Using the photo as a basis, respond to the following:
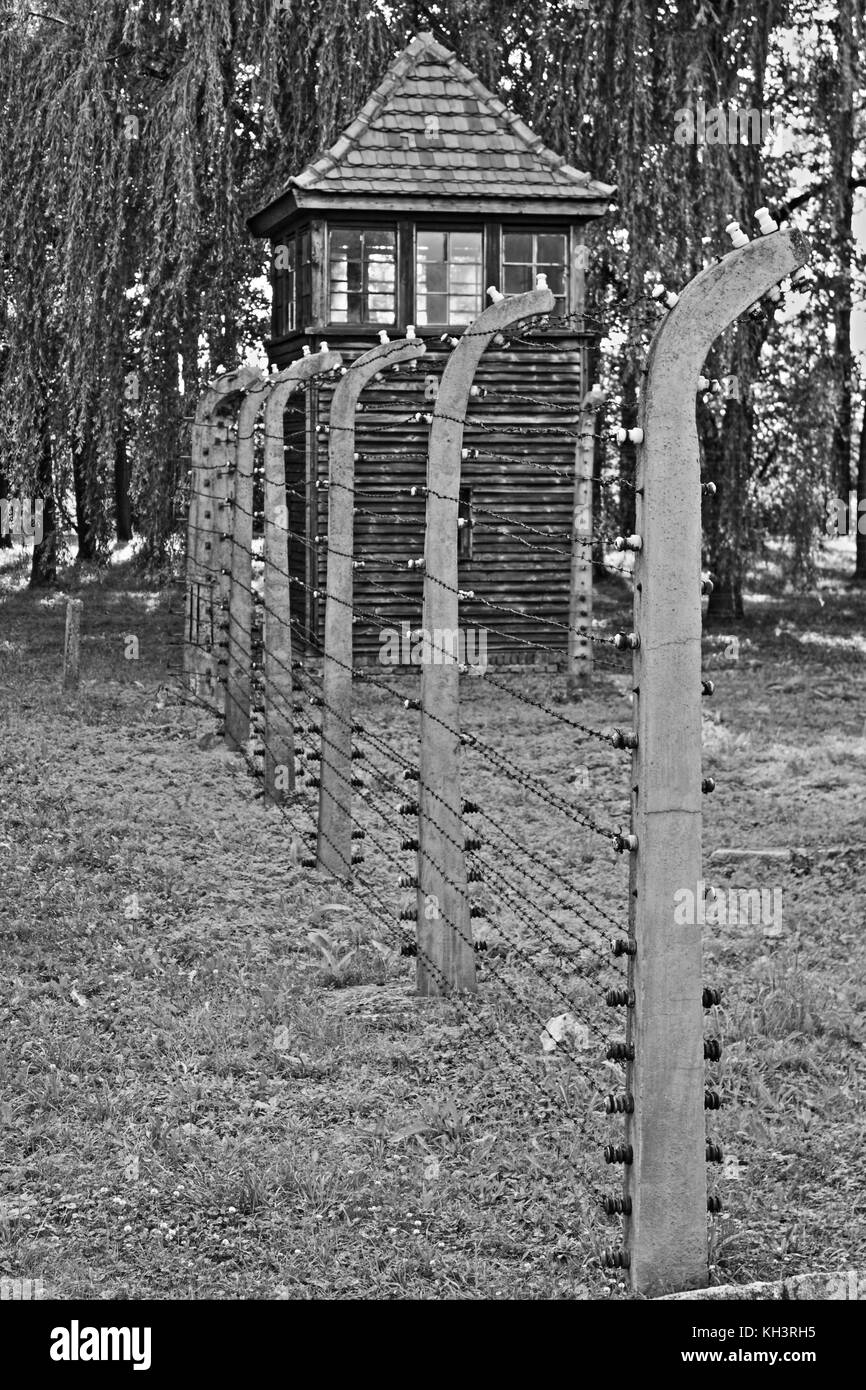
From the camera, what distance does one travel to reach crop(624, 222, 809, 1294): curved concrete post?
4.73m

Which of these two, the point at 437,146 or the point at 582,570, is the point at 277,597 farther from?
the point at 437,146

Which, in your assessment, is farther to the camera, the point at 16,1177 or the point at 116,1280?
the point at 16,1177

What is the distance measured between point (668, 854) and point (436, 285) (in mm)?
15933

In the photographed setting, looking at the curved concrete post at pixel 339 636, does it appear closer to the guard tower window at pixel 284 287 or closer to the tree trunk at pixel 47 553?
the guard tower window at pixel 284 287

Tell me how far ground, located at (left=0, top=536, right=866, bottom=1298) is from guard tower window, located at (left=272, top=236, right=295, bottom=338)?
30.3 feet

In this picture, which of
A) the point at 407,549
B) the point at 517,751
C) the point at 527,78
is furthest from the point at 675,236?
the point at 517,751

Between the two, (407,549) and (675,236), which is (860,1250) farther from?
(675,236)

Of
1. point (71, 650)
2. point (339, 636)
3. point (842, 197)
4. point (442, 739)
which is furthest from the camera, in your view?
point (842, 197)

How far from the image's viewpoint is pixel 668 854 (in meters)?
4.74

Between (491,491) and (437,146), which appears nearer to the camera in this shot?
(437,146)

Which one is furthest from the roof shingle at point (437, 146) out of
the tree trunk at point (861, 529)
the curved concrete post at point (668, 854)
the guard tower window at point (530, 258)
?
the curved concrete post at point (668, 854)

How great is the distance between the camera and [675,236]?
67.9ft

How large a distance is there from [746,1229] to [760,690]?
1345cm

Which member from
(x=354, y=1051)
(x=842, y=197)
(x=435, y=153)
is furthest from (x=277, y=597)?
(x=842, y=197)
